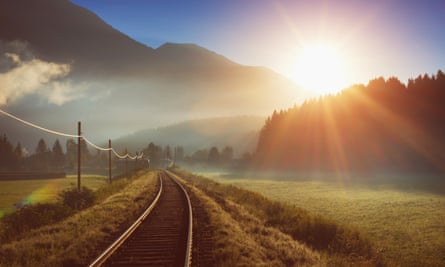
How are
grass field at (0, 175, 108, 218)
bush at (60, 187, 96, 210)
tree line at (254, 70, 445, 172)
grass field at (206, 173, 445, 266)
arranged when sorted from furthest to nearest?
tree line at (254, 70, 445, 172), grass field at (0, 175, 108, 218), bush at (60, 187, 96, 210), grass field at (206, 173, 445, 266)

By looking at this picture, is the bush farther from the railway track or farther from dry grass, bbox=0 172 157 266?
the railway track

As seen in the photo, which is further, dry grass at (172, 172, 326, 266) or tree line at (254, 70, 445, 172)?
tree line at (254, 70, 445, 172)

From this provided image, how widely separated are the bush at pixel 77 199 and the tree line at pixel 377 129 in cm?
6792

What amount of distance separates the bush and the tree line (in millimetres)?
67917

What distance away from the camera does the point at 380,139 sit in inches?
3162

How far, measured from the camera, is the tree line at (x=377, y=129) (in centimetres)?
7575

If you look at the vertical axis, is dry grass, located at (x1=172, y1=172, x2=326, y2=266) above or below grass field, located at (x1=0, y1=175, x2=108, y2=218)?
above

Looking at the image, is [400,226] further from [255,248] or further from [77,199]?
[77,199]

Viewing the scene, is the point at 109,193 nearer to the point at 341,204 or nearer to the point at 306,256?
the point at 341,204

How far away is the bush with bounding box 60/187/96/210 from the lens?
72.7 ft

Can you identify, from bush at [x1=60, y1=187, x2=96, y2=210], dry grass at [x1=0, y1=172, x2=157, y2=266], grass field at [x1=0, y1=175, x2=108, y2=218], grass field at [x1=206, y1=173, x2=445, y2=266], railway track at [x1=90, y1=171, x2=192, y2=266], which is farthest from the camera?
grass field at [x1=0, y1=175, x2=108, y2=218]

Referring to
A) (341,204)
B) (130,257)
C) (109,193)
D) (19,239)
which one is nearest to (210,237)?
(130,257)

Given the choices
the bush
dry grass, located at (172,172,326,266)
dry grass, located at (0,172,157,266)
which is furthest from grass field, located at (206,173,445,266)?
the bush

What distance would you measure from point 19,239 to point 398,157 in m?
79.3
